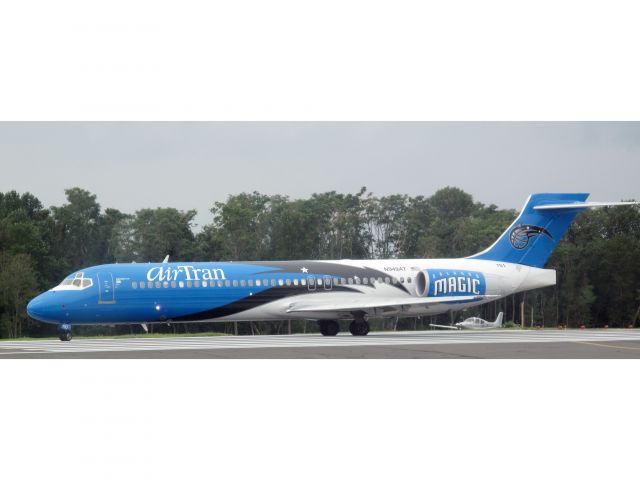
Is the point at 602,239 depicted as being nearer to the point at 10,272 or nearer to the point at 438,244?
the point at 438,244

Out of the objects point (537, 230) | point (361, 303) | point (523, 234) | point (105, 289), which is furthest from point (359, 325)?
point (105, 289)

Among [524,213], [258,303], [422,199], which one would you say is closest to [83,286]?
[258,303]

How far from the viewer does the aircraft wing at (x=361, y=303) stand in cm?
3516

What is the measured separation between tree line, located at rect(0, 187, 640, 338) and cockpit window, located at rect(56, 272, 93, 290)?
36335 millimetres

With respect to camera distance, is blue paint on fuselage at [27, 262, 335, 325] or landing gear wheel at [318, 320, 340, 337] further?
landing gear wheel at [318, 320, 340, 337]

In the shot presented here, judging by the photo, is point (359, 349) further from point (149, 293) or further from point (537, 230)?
point (537, 230)

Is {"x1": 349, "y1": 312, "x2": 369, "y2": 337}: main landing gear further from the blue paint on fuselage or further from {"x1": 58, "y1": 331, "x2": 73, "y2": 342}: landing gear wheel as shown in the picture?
{"x1": 58, "y1": 331, "x2": 73, "y2": 342}: landing gear wheel

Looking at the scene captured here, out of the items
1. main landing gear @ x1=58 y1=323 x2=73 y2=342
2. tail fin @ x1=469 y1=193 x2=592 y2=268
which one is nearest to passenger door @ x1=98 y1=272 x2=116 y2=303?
main landing gear @ x1=58 y1=323 x2=73 y2=342

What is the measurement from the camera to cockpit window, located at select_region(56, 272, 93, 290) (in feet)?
107

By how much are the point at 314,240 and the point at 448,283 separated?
1529 inches

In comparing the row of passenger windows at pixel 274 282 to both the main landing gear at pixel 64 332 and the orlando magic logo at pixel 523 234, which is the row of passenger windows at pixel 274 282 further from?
the orlando magic logo at pixel 523 234

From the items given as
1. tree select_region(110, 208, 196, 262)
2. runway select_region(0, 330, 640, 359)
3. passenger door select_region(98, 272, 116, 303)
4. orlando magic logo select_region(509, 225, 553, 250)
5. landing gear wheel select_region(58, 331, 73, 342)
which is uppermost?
tree select_region(110, 208, 196, 262)

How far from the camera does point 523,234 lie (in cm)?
3891

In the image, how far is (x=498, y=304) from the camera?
83625mm
